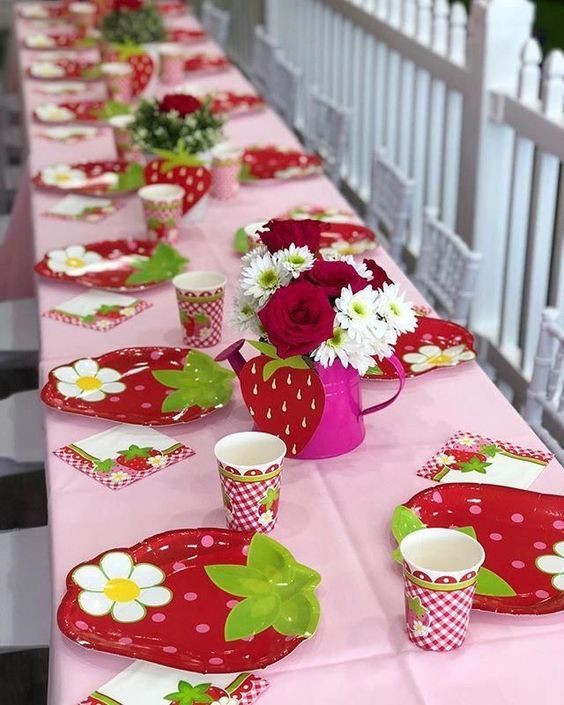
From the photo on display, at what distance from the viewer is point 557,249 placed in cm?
262

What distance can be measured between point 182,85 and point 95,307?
1723 millimetres

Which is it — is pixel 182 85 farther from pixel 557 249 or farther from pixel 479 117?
pixel 557 249

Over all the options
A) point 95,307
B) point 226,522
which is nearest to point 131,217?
point 95,307

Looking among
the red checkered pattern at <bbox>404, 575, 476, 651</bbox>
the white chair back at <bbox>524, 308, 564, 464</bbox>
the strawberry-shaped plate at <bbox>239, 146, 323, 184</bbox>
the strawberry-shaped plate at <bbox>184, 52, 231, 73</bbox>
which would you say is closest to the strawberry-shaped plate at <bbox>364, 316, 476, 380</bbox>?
the white chair back at <bbox>524, 308, 564, 464</bbox>

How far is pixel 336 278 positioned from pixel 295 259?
0.06m

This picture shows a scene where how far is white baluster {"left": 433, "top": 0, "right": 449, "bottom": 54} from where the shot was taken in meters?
3.17

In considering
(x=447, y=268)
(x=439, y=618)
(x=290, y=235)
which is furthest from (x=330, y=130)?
(x=439, y=618)

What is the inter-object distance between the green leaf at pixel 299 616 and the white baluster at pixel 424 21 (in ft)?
8.19

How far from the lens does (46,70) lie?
3.70m

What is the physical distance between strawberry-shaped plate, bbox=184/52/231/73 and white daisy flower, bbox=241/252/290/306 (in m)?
2.40

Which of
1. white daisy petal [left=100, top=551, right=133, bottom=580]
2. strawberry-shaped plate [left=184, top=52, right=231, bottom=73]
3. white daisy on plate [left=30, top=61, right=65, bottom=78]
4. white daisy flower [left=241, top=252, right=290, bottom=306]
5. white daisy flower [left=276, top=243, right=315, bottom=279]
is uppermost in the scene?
white daisy flower [left=276, top=243, right=315, bottom=279]

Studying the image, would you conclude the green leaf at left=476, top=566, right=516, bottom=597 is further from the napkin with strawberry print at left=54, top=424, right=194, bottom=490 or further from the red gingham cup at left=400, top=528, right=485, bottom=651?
the napkin with strawberry print at left=54, top=424, right=194, bottom=490

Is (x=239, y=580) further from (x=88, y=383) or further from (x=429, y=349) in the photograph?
(x=429, y=349)

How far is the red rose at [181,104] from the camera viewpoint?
94.2 inches
